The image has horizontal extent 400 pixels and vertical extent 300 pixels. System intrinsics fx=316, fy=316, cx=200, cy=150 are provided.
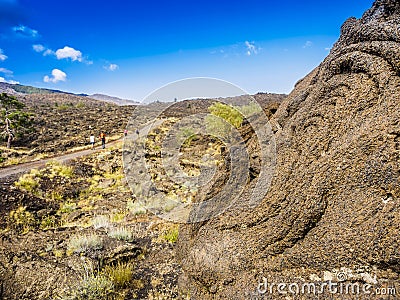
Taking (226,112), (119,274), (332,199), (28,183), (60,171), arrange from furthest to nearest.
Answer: (226,112)
(60,171)
(28,183)
(119,274)
(332,199)

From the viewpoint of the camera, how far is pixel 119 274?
608 cm

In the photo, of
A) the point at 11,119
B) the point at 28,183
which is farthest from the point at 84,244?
the point at 11,119

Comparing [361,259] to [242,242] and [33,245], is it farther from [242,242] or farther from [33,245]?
[33,245]

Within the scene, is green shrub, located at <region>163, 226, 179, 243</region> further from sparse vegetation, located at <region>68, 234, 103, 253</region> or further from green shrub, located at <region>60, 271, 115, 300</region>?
green shrub, located at <region>60, 271, 115, 300</region>

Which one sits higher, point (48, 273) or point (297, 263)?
point (297, 263)

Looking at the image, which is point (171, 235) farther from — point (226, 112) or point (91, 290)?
point (226, 112)

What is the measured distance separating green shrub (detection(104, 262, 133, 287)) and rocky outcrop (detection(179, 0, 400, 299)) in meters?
1.21

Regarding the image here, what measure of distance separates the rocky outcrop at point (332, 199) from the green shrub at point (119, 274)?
1211mm

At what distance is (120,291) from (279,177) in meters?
3.61

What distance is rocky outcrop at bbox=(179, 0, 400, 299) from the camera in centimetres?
362

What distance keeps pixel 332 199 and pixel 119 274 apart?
4.20 metres

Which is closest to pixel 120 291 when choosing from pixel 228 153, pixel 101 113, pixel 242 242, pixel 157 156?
pixel 242 242

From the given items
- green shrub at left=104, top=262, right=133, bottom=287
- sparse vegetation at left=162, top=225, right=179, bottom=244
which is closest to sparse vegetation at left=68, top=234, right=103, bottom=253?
green shrub at left=104, top=262, right=133, bottom=287

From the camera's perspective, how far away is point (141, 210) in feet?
39.9
